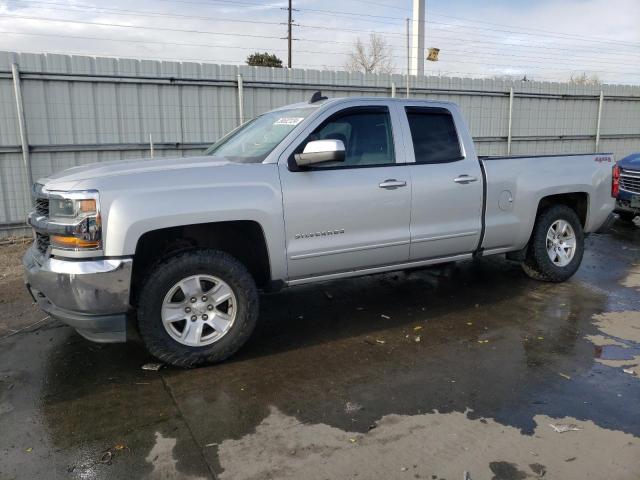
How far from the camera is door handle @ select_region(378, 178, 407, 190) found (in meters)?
4.78

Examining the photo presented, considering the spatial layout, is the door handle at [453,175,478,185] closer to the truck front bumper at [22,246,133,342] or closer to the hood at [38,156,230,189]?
the hood at [38,156,230,189]

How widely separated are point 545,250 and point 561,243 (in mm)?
290

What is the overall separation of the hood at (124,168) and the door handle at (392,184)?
134 centimetres

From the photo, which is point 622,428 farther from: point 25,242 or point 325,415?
point 25,242

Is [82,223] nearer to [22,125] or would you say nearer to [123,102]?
[22,125]

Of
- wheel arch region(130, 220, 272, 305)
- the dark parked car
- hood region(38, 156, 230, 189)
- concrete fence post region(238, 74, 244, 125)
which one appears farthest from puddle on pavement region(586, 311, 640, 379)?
concrete fence post region(238, 74, 244, 125)

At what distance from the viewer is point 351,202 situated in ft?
15.1

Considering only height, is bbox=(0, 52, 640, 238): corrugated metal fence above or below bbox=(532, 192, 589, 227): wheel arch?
above

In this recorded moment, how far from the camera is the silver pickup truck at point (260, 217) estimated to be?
3.77 metres

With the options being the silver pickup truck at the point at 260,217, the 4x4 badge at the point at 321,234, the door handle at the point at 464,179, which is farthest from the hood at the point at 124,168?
the door handle at the point at 464,179

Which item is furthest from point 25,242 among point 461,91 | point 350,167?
point 461,91

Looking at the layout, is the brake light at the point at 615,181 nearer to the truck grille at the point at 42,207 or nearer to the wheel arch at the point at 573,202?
the wheel arch at the point at 573,202

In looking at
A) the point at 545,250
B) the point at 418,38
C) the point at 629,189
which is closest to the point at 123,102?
the point at 545,250

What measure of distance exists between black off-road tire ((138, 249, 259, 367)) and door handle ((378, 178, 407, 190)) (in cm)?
142
